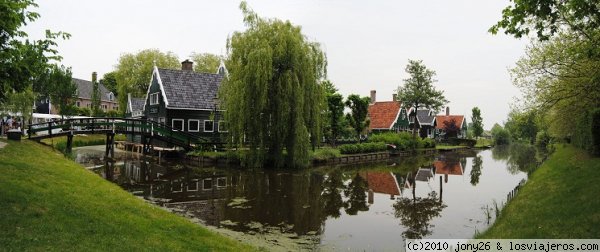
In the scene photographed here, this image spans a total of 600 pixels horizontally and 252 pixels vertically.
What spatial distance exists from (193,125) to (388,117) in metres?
34.0

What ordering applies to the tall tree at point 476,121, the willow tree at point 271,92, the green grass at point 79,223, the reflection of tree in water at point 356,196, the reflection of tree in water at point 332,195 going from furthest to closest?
the tall tree at point 476,121 → the willow tree at point 271,92 → the reflection of tree in water at point 356,196 → the reflection of tree in water at point 332,195 → the green grass at point 79,223

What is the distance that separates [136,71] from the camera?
5866 centimetres

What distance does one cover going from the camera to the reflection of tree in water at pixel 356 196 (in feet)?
49.7

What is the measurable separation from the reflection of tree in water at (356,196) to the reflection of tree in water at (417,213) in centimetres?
145

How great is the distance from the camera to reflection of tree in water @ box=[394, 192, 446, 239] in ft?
39.2

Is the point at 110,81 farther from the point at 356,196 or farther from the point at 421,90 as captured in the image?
the point at 356,196

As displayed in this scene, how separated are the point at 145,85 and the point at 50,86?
542 inches

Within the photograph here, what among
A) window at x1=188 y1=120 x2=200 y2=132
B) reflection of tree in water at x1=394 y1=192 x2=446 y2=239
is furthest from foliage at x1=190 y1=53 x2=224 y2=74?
reflection of tree in water at x1=394 y1=192 x2=446 y2=239

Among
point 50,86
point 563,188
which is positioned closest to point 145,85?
point 50,86

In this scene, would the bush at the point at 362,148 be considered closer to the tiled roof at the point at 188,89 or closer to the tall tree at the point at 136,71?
the tiled roof at the point at 188,89

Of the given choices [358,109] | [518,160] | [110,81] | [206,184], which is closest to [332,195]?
[206,184]

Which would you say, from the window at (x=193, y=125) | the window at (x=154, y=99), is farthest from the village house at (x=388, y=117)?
the window at (x=154, y=99)

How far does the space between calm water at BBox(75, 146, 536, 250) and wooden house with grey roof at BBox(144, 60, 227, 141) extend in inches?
310

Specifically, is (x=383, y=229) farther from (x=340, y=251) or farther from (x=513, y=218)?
(x=513, y=218)
